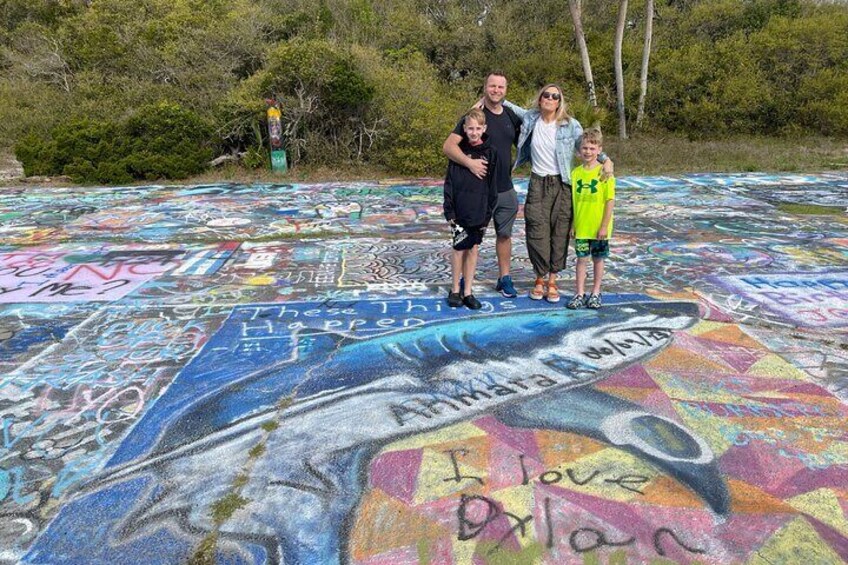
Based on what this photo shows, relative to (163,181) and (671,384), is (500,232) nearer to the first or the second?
(671,384)

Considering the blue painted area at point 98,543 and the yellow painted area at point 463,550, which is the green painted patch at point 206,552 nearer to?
the blue painted area at point 98,543

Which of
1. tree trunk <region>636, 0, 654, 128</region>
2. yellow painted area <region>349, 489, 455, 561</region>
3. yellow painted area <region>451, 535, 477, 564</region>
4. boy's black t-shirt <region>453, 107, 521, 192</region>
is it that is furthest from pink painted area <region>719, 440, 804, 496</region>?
tree trunk <region>636, 0, 654, 128</region>

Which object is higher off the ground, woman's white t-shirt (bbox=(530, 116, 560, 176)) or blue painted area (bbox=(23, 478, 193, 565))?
woman's white t-shirt (bbox=(530, 116, 560, 176))

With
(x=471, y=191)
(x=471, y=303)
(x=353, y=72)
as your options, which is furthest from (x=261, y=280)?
(x=353, y=72)

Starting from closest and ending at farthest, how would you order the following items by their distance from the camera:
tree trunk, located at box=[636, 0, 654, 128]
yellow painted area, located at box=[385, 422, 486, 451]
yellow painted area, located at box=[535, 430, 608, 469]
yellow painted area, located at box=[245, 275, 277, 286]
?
yellow painted area, located at box=[535, 430, 608, 469] → yellow painted area, located at box=[385, 422, 486, 451] → yellow painted area, located at box=[245, 275, 277, 286] → tree trunk, located at box=[636, 0, 654, 128]

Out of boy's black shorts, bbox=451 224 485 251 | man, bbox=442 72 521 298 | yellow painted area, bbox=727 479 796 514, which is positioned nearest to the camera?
yellow painted area, bbox=727 479 796 514

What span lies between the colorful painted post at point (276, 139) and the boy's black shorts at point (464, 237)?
8.68 metres

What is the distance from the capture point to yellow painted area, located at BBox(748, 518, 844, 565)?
77.6 inches

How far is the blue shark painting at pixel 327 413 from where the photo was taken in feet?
7.00

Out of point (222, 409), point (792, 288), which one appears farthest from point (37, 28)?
point (792, 288)

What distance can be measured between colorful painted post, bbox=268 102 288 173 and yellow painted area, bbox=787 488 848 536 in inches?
438

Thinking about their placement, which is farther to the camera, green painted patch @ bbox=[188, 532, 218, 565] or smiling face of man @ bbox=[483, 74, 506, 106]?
smiling face of man @ bbox=[483, 74, 506, 106]

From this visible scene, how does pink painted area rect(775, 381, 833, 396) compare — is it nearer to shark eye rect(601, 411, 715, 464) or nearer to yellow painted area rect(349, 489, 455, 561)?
shark eye rect(601, 411, 715, 464)

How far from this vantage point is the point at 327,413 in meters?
2.91
